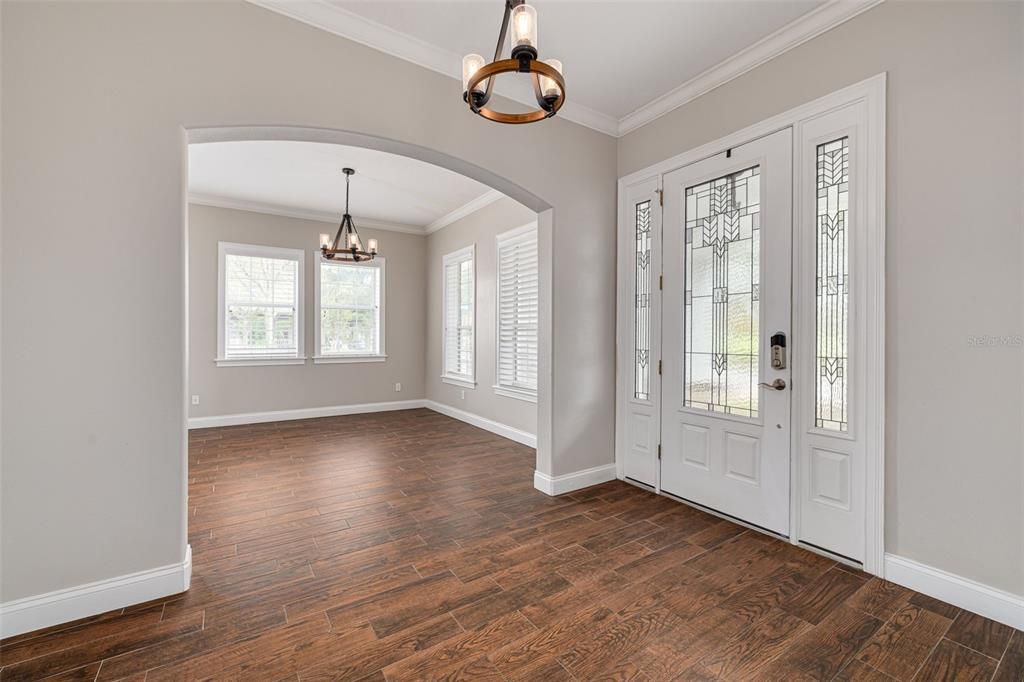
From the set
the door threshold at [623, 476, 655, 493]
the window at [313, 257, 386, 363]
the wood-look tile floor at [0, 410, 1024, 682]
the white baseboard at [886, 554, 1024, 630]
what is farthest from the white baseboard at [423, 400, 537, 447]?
the white baseboard at [886, 554, 1024, 630]

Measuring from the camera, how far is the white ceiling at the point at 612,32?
8.02 feet

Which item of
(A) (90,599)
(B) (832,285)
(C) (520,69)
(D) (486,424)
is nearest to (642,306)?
(B) (832,285)

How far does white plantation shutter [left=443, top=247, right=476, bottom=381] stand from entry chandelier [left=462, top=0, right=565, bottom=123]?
14.0 ft

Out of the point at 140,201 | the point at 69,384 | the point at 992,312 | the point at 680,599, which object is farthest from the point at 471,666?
the point at 992,312

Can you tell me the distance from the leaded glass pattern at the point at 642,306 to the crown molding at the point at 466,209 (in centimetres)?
205

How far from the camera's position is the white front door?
8.90 feet

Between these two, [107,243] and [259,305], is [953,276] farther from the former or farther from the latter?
[259,305]

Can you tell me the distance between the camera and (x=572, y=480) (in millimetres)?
3572

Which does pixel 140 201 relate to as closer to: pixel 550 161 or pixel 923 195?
pixel 550 161

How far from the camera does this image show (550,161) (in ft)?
11.3

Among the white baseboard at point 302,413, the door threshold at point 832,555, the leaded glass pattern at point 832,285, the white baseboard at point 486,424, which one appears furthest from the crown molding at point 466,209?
the door threshold at point 832,555

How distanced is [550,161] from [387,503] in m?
2.90

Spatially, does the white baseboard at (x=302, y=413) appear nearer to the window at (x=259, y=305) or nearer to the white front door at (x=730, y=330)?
the window at (x=259, y=305)

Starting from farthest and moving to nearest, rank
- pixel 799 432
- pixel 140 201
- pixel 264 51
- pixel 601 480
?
pixel 601 480 → pixel 799 432 → pixel 264 51 → pixel 140 201
